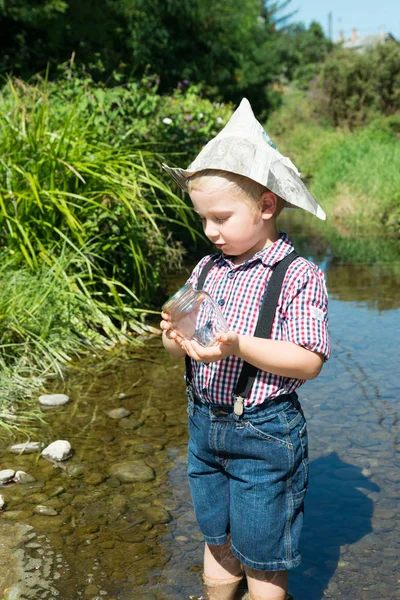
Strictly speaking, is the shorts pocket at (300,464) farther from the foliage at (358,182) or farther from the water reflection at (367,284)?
the foliage at (358,182)

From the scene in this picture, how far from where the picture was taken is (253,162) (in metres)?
2.33

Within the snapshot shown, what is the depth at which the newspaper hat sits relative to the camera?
2.32 metres

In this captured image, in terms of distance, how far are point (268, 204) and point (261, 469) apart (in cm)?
83

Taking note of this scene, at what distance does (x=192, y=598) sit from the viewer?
280 cm

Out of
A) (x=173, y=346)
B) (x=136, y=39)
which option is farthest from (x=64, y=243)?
(x=136, y=39)

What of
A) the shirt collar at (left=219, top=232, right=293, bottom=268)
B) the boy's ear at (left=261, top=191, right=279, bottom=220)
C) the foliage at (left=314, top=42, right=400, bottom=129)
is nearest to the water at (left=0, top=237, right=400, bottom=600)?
the shirt collar at (left=219, top=232, right=293, bottom=268)

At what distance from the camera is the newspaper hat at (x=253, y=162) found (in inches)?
91.5

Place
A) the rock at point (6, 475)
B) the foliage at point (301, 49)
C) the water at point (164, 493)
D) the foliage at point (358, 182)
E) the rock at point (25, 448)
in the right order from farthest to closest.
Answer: the foliage at point (301, 49) < the foliage at point (358, 182) < the rock at point (25, 448) < the rock at point (6, 475) < the water at point (164, 493)

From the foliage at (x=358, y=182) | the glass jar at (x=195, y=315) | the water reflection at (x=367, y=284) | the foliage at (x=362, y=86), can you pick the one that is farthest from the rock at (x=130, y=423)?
the foliage at (x=362, y=86)

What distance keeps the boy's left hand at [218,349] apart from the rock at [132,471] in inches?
65.5

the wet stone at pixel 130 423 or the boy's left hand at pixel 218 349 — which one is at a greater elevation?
the boy's left hand at pixel 218 349

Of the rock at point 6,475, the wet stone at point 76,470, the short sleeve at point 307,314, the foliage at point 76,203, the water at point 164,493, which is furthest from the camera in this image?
the foliage at point 76,203

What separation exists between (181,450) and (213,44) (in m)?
21.2

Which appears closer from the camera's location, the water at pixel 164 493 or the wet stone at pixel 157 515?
the water at pixel 164 493
